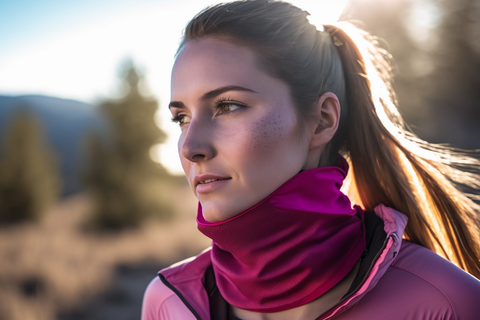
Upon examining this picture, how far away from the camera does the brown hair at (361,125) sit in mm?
1602

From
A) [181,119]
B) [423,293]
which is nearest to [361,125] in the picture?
[423,293]

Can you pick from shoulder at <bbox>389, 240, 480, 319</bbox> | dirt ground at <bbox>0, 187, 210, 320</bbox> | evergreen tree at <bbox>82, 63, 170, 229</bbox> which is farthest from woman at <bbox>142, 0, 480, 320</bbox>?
evergreen tree at <bbox>82, 63, 170, 229</bbox>

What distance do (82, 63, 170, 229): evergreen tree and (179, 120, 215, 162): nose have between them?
46.4ft

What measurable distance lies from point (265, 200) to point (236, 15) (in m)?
0.93

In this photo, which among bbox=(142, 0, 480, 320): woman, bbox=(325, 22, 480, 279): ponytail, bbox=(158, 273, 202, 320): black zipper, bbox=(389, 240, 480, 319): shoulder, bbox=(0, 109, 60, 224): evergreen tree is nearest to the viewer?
bbox=(389, 240, 480, 319): shoulder

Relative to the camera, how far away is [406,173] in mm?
1780

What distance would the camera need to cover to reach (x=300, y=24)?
1718mm

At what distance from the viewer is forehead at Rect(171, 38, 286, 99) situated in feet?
4.85

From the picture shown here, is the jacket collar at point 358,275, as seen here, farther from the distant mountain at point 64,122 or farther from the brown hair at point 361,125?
the distant mountain at point 64,122

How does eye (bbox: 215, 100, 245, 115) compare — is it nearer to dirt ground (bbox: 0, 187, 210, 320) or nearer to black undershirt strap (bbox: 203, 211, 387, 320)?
black undershirt strap (bbox: 203, 211, 387, 320)

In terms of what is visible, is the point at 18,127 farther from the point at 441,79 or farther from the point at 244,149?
the point at 441,79

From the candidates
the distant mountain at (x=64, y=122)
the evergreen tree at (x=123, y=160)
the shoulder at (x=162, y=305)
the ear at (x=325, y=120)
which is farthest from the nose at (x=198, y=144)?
the distant mountain at (x=64, y=122)

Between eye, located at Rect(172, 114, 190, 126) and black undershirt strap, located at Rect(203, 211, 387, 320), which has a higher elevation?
eye, located at Rect(172, 114, 190, 126)

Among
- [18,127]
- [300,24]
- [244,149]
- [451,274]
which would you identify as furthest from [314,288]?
[18,127]
